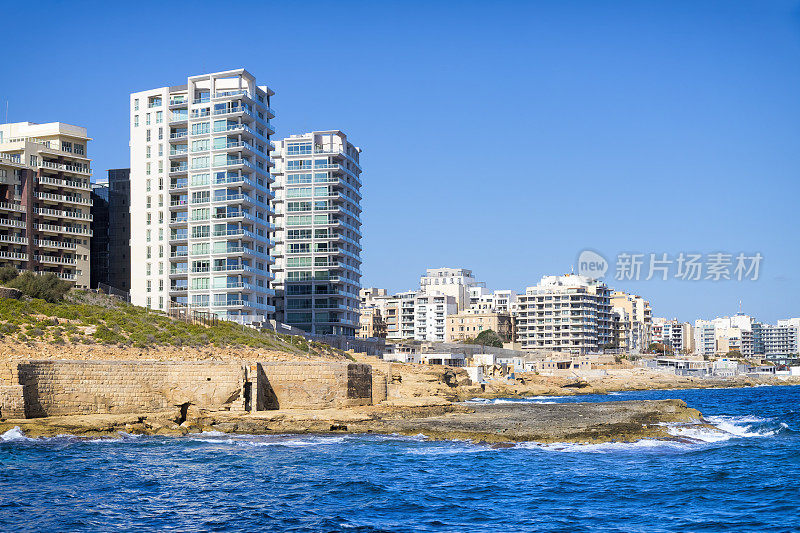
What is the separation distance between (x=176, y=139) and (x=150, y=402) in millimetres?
47649

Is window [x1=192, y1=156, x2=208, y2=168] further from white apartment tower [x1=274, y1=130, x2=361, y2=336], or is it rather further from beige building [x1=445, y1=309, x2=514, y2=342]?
beige building [x1=445, y1=309, x2=514, y2=342]

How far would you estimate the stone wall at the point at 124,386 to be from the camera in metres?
38.4

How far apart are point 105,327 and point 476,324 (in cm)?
13371

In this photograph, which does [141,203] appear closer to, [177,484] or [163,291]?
[163,291]

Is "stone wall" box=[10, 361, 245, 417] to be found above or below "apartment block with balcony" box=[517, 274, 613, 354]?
below

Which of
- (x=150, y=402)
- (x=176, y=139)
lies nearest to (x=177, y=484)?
(x=150, y=402)

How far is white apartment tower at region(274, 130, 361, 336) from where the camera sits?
99.2m

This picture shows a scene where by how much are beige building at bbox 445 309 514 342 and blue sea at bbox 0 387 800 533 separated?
5484 inches

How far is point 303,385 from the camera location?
146ft

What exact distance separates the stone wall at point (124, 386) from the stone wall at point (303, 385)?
6.12 ft

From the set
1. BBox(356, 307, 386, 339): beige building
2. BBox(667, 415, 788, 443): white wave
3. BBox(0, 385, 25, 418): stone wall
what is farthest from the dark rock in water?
BBox(356, 307, 386, 339): beige building

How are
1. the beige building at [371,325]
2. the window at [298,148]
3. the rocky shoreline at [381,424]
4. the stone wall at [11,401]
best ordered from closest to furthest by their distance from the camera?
1. the stone wall at [11,401]
2. the rocky shoreline at [381,424]
3. the window at [298,148]
4. the beige building at [371,325]

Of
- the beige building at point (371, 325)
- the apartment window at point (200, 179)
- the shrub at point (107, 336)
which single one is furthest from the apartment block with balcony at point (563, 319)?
the shrub at point (107, 336)

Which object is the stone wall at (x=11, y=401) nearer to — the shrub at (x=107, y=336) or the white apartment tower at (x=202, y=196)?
the shrub at (x=107, y=336)
